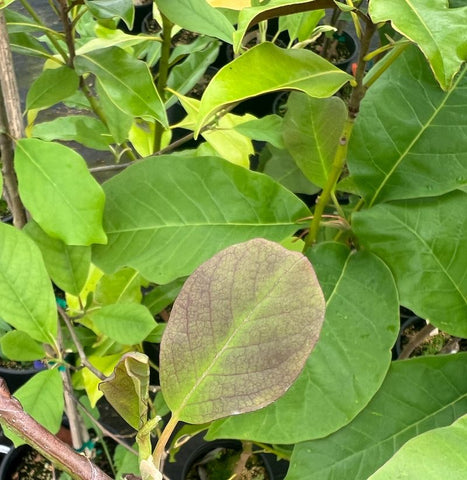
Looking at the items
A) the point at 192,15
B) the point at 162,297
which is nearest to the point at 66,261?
the point at 162,297

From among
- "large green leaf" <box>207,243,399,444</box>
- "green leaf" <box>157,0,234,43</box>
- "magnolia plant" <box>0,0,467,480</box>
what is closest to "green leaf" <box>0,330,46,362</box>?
"magnolia plant" <box>0,0,467,480</box>

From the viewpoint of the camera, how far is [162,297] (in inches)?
44.9

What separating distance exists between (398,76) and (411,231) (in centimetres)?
21

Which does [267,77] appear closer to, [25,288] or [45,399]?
[25,288]

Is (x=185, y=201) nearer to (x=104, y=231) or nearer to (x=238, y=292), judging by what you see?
(x=104, y=231)

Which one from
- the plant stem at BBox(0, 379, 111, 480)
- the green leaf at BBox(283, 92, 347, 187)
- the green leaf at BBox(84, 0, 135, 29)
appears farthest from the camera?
the green leaf at BBox(283, 92, 347, 187)

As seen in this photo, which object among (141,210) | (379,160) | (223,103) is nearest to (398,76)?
(379,160)

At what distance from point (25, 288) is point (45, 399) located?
15 centimetres

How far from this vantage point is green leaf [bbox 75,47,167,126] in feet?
2.88

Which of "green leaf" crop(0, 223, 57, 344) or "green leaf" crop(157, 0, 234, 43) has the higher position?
"green leaf" crop(157, 0, 234, 43)

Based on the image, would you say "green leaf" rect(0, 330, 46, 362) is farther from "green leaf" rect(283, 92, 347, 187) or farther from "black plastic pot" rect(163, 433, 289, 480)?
"black plastic pot" rect(163, 433, 289, 480)

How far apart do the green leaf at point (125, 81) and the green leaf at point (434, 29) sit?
1.33ft

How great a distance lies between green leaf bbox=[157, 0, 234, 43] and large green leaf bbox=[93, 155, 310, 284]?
0.18 metres

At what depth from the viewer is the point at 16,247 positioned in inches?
29.6
